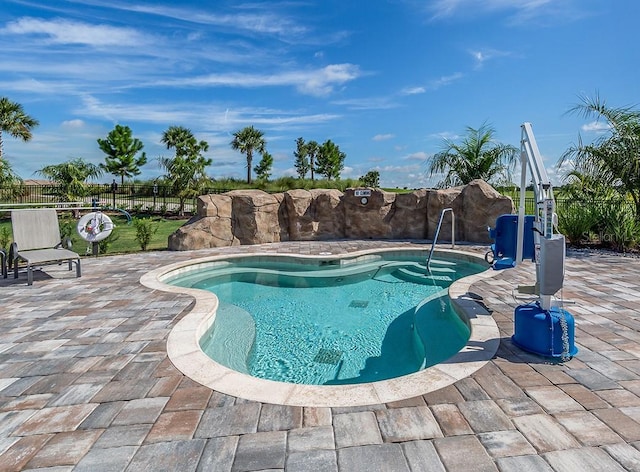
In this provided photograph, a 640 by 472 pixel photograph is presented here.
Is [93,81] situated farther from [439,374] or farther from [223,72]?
[439,374]

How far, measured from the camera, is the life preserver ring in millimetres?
7344

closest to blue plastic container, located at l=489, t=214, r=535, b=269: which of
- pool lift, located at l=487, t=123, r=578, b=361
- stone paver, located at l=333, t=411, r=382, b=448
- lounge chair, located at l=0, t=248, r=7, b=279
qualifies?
pool lift, located at l=487, t=123, r=578, b=361

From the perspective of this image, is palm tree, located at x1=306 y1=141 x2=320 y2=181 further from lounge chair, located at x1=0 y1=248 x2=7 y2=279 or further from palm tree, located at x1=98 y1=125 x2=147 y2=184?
lounge chair, located at x1=0 y1=248 x2=7 y2=279

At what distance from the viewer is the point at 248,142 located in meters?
35.0

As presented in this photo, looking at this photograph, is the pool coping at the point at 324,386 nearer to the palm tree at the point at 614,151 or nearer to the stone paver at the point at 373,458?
the stone paver at the point at 373,458

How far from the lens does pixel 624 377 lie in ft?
8.54

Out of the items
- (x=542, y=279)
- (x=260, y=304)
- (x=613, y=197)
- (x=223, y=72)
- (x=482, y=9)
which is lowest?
(x=260, y=304)

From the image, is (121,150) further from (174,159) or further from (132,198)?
(174,159)

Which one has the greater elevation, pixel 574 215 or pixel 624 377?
pixel 574 215

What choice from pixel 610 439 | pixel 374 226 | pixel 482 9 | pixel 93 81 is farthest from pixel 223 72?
pixel 610 439

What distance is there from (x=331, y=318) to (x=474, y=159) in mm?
8859

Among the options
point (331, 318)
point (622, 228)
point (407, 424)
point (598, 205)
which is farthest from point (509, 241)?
point (598, 205)

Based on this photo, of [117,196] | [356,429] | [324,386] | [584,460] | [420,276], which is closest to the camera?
[584,460]

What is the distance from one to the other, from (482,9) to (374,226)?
18.8 ft
